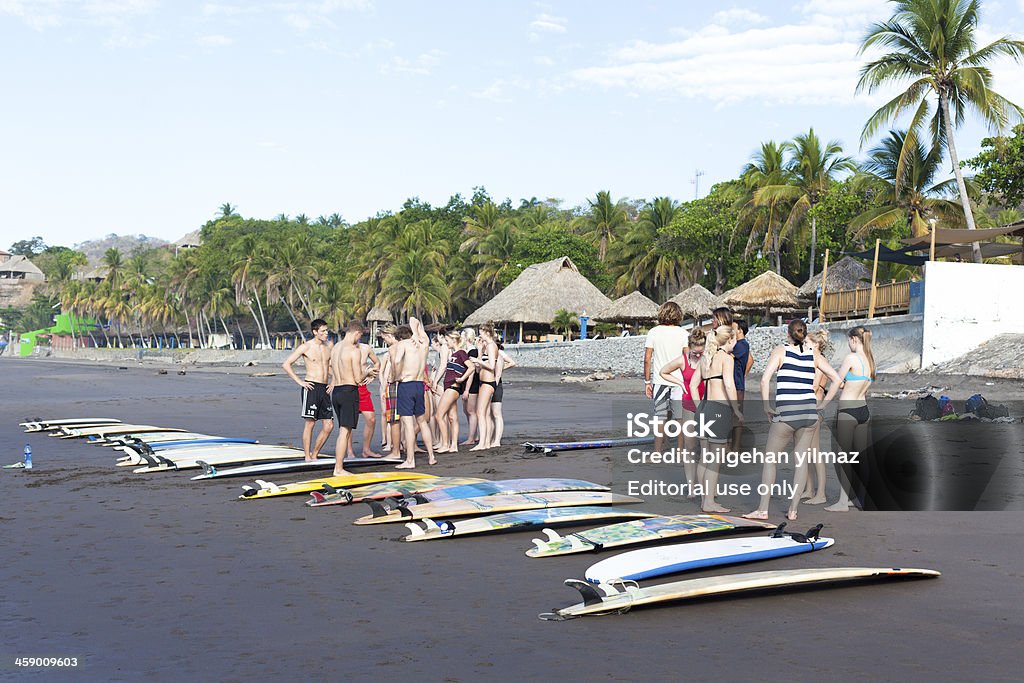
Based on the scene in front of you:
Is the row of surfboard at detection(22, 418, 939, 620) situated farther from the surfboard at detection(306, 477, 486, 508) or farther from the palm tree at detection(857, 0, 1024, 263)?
the palm tree at detection(857, 0, 1024, 263)

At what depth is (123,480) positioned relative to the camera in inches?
411

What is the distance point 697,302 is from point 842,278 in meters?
8.10

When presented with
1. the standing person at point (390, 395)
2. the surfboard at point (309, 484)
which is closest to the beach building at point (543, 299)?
the standing person at point (390, 395)

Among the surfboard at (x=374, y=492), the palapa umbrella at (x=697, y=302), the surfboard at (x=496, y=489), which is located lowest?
the surfboard at (x=374, y=492)

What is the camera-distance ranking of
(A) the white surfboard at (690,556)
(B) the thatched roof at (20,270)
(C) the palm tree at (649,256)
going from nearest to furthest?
(A) the white surfboard at (690,556)
(C) the palm tree at (649,256)
(B) the thatched roof at (20,270)

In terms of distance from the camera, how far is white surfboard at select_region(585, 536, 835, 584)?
5773mm

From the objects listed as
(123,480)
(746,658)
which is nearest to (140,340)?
(123,480)

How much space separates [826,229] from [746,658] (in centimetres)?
3745

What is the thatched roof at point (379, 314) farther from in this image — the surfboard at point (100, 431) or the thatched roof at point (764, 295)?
the surfboard at point (100, 431)

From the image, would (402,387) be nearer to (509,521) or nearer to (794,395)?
(509,521)

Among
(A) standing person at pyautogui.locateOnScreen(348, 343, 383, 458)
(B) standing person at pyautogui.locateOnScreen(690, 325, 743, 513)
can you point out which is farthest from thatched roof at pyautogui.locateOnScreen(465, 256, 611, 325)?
(B) standing person at pyautogui.locateOnScreen(690, 325, 743, 513)

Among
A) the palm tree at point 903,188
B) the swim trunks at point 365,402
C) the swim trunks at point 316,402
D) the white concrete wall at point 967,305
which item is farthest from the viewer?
the palm tree at point 903,188

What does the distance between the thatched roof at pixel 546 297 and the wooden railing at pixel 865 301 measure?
62.0ft

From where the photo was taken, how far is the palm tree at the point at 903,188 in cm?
3228
